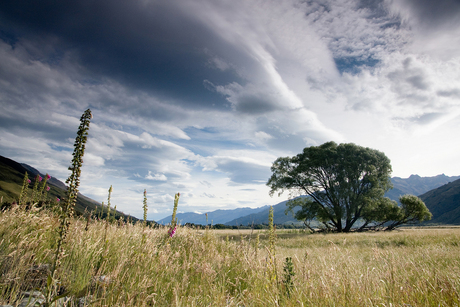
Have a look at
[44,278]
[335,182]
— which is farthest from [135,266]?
[335,182]

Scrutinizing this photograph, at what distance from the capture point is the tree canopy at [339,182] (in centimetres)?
2992

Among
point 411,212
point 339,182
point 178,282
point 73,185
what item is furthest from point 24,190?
point 411,212

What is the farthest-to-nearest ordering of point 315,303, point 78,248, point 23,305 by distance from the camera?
point 78,248
point 315,303
point 23,305

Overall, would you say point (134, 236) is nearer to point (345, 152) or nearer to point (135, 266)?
point (135, 266)

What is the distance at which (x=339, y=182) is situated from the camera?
30.5m

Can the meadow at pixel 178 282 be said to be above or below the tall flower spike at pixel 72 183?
below

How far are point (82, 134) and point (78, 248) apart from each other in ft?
10.4

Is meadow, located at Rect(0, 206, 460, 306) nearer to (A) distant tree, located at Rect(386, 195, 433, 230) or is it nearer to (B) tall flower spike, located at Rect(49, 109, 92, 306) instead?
(B) tall flower spike, located at Rect(49, 109, 92, 306)

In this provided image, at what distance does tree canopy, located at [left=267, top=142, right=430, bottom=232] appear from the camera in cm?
2992

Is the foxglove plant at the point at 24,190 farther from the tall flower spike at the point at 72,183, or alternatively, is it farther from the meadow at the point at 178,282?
the tall flower spike at the point at 72,183

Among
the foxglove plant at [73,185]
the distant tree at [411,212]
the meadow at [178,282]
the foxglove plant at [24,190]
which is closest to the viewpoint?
the foxglove plant at [73,185]

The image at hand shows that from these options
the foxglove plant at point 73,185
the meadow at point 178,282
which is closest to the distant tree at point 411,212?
the meadow at point 178,282

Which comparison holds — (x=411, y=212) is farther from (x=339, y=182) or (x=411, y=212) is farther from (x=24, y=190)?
(x=24, y=190)

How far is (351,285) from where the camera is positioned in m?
3.30
